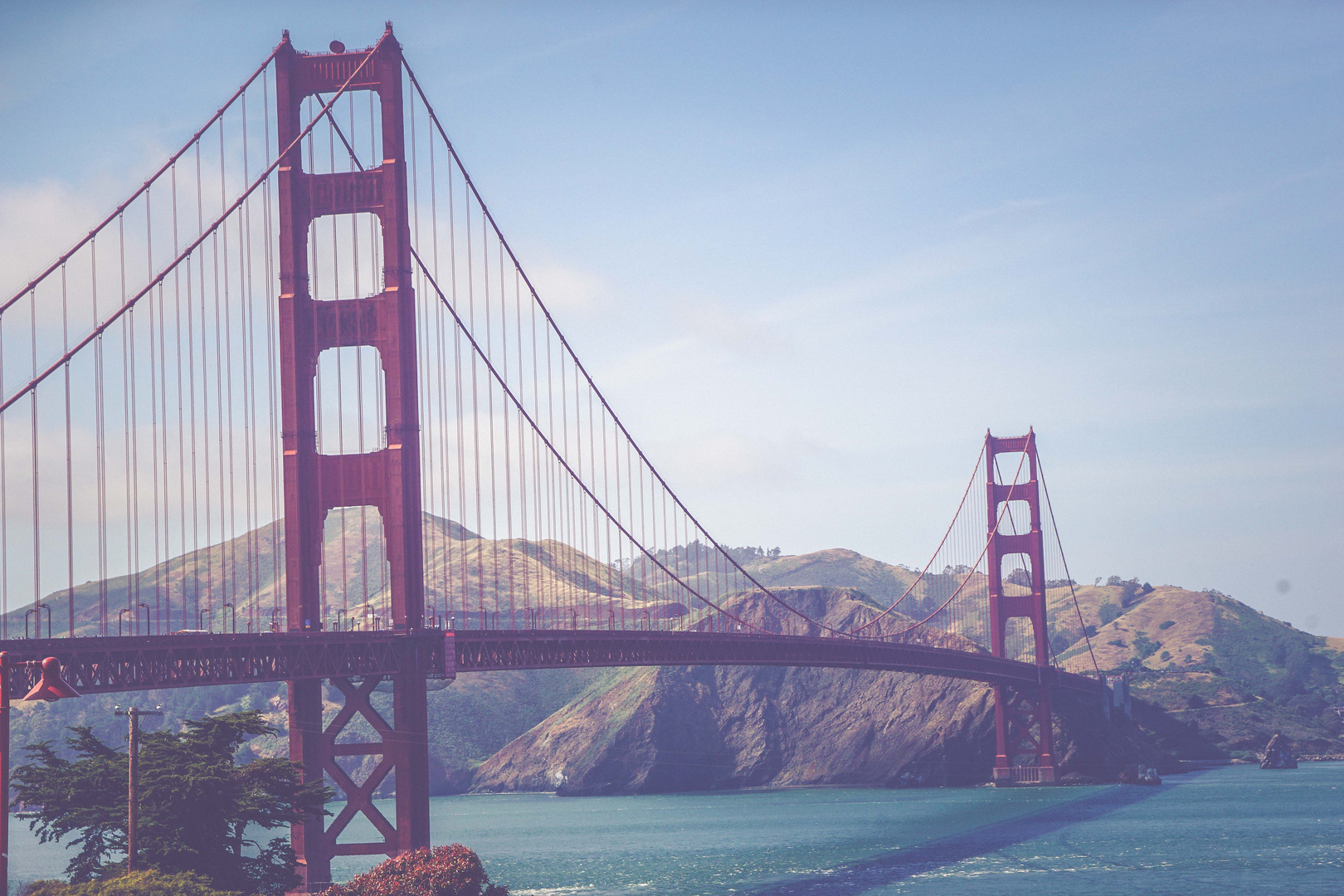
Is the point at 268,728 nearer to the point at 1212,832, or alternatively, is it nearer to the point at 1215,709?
the point at 1212,832

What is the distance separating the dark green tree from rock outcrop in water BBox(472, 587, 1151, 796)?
10054 centimetres

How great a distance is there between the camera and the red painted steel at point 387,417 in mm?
47969

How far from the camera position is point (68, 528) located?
109ft

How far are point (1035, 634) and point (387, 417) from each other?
95259 mm

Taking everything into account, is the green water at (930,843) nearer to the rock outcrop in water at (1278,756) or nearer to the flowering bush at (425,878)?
the rock outcrop in water at (1278,756)

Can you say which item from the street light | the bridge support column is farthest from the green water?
the street light

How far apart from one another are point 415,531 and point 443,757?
404ft

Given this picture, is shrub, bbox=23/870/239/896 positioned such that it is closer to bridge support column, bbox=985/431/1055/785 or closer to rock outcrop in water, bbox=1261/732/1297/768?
bridge support column, bbox=985/431/1055/785

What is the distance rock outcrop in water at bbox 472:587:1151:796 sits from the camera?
454 ft

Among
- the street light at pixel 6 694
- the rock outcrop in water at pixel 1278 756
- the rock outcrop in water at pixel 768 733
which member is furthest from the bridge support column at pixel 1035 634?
the street light at pixel 6 694

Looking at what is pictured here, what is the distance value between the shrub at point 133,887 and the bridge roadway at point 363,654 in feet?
13.6

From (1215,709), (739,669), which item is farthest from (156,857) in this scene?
(1215,709)

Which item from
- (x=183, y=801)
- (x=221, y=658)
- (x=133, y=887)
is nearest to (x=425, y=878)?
(x=183, y=801)

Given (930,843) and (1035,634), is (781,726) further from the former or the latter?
(930,843)
